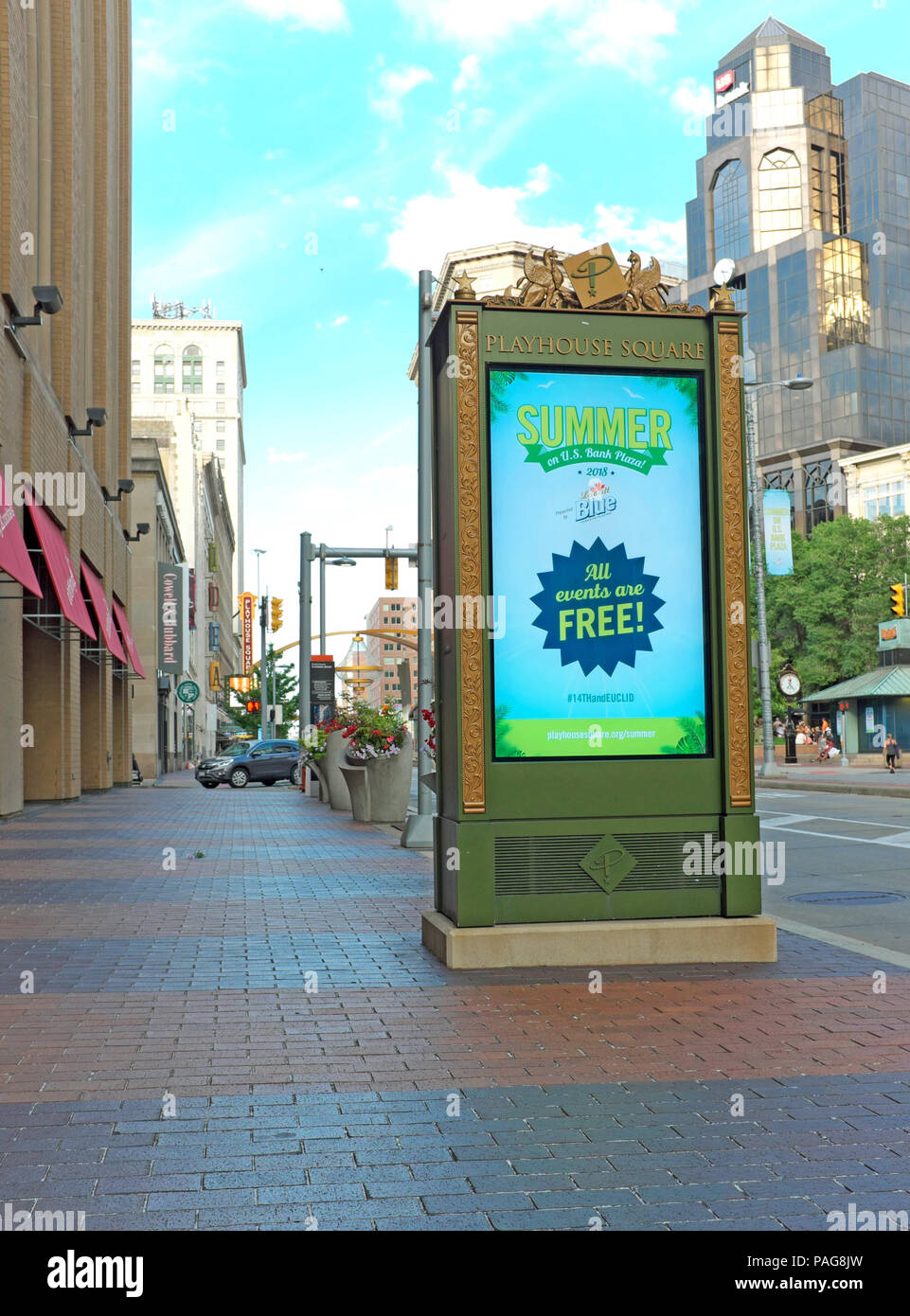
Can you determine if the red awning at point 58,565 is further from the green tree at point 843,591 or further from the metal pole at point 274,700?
the green tree at point 843,591

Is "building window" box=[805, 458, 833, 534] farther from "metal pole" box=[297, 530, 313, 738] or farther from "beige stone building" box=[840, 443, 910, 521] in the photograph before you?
"metal pole" box=[297, 530, 313, 738]

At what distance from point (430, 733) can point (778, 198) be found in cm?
10307

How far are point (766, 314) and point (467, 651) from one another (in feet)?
339

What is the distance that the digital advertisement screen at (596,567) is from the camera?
8141 millimetres

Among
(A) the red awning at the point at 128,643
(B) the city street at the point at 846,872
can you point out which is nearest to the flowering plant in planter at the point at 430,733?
(B) the city street at the point at 846,872

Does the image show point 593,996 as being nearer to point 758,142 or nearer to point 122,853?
point 122,853

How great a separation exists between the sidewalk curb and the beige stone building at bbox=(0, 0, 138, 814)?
14.6 m

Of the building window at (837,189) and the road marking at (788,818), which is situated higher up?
the building window at (837,189)

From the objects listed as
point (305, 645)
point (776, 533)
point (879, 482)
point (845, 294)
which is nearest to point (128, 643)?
point (305, 645)

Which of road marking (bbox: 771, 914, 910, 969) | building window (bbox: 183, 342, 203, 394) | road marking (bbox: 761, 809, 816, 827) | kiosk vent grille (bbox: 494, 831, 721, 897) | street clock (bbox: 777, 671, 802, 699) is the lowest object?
road marking (bbox: 761, 809, 816, 827)

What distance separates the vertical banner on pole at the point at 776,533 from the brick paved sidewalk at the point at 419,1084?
35930mm

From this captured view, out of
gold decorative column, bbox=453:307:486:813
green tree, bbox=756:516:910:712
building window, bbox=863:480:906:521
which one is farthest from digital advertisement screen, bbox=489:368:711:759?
building window, bbox=863:480:906:521

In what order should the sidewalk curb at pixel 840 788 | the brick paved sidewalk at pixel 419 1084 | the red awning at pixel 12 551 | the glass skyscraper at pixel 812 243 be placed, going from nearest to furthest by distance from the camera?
the brick paved sidewalk at pixel 419 1084 → the red awning at pixel 12 551 → the sidewalk curb at pixel 840 788 → the glass skyscraper at pixel 812 243

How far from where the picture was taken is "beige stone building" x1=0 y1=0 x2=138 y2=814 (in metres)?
19.8
